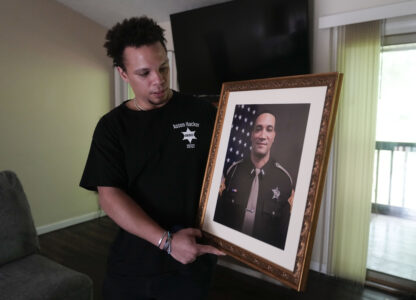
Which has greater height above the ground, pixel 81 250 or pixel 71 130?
pixel 71 130

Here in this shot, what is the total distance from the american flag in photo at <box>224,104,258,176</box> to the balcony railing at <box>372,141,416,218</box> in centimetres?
205

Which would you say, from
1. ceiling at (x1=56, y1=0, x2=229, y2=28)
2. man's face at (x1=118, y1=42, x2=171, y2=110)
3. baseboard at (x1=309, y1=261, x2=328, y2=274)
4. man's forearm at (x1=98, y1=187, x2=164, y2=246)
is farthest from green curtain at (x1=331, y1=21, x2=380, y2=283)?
man's forearm at (x1=98, y1=187, x2=164, y2=246)

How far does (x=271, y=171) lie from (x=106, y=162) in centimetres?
50

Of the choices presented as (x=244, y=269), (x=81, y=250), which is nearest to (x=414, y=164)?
(x=244, y=269)

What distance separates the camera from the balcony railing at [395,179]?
2.45 m

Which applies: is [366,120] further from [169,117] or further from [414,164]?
[169,117]

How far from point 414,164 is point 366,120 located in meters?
0.53

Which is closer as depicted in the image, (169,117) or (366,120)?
(169,117)

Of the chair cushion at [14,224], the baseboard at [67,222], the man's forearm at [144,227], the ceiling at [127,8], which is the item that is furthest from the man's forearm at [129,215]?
the baseboard at [67,222]

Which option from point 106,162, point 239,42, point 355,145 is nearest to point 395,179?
point 355,145

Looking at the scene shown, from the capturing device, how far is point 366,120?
2379mm

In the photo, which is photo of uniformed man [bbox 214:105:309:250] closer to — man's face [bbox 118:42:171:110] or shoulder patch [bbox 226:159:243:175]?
shoulder patch [bbox 226:159:243:175]

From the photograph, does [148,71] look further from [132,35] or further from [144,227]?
[144,227]

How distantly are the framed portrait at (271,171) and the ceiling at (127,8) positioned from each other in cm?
230
